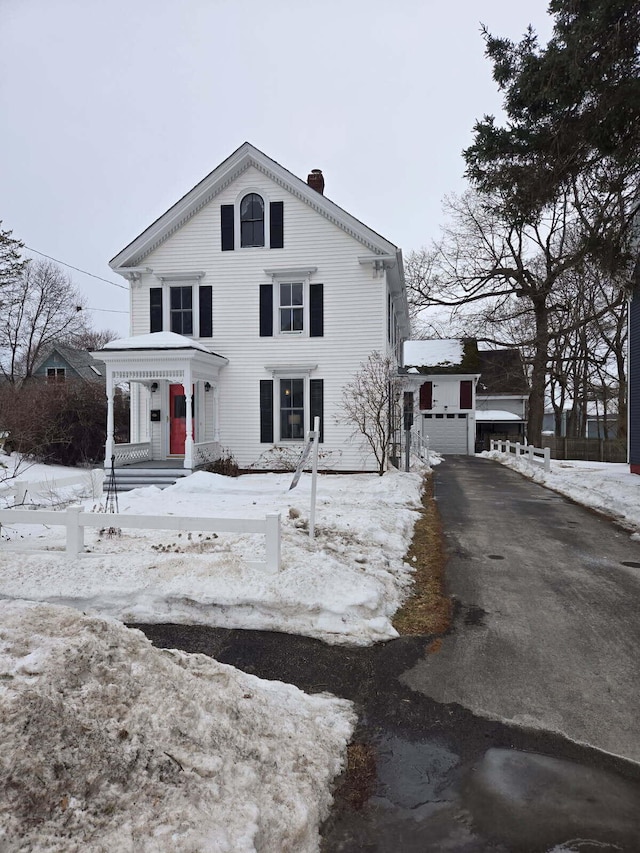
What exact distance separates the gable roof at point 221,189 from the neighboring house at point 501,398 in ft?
73.1

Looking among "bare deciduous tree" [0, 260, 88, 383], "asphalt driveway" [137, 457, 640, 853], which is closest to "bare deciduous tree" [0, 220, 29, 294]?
"bare deciduous tree" [0, 260, 88, 383]

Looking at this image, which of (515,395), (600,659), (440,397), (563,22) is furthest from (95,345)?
(600,659)

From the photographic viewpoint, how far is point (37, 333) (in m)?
37.3

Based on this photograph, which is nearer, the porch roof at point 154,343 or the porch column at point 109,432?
the porch column at point 109,432

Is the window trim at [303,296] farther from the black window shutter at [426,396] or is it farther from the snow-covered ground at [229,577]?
the black window shutter at [426,396]

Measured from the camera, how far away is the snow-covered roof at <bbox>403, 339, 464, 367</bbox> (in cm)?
3169

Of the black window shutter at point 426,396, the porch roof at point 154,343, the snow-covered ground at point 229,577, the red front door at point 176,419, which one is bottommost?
the snow-covered ground at point 229,577

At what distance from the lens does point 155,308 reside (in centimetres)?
1703

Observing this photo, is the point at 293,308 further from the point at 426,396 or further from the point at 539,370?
the point at 539,370

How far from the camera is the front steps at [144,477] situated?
46.2 feet

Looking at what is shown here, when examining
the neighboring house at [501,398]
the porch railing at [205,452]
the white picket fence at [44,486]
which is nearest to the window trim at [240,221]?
the porch railing at [205,452]

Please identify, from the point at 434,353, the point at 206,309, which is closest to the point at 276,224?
the point at 206,309

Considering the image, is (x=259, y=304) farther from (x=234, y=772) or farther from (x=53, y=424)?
(x=234, y=772)

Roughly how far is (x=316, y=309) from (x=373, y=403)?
11.3 feet
